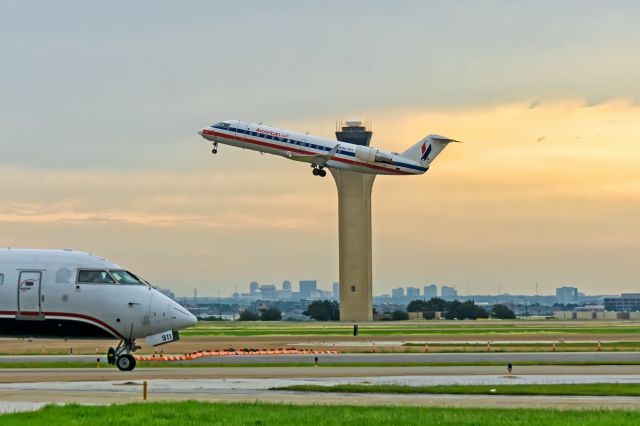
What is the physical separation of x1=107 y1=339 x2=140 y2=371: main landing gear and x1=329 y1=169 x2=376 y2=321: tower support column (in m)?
122

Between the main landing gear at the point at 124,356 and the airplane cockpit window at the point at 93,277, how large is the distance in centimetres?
215

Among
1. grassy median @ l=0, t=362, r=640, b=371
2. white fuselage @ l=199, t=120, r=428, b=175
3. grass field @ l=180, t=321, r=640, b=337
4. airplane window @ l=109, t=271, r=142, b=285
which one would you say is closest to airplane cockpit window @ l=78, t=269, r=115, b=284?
airplane window @ l=109, t=271, r=142, b=285

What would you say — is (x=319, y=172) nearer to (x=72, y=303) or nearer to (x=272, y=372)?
(x=272, y=372)

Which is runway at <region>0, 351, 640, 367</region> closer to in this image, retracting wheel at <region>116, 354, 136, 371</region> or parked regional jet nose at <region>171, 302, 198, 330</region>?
retracting wheel at <region>116, 354, 136, 371</region>

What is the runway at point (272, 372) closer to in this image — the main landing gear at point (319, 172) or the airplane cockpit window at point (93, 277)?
the airplane cockpit window at point (93, 277)

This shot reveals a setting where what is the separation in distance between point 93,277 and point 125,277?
1077 mm

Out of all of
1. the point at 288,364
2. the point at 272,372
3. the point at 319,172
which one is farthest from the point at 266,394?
the point at 319,172

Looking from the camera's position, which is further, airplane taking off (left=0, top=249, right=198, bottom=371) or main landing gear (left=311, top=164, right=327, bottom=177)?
main landing gear (left=311, top=164, right=327, bottom=177)

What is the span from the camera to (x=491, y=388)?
1430 inches

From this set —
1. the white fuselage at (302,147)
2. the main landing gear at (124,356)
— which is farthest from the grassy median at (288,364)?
the white fuselage at (302,147)

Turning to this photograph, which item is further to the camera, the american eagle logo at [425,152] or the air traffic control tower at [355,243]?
the air traffic control tower at [355,243]

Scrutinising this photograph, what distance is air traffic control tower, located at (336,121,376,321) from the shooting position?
527 feet

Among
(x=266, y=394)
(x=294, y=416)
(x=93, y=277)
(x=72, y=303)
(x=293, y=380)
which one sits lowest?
(x=294, y=416)

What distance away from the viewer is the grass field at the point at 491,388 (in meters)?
34.8
